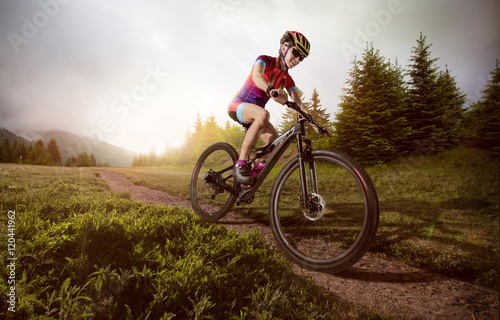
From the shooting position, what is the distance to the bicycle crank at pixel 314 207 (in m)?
2.63

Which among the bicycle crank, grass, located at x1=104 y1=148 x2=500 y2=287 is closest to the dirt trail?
grass, located at x1=104 y1=148 x2=500 y2=287

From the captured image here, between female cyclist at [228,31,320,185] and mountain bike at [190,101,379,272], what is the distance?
343mm

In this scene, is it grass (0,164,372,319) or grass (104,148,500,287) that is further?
grass (104,148,500,287)

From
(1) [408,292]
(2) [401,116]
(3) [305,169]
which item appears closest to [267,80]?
(3) [305,169]

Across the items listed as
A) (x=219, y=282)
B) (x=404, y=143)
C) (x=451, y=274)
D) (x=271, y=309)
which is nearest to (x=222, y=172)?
(x=219, y=282)

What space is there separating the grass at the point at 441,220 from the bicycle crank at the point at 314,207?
2614 mm

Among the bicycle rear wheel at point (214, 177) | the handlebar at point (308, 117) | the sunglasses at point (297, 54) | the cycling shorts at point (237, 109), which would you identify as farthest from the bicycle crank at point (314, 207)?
the sunglasses at point (297, 54)

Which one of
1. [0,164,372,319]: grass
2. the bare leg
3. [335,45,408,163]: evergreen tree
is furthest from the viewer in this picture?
[335,45,408,163]: evergreen tree

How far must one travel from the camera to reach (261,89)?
12.0 ft

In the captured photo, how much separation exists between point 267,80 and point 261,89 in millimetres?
207

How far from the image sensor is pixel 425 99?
1642 centimetres

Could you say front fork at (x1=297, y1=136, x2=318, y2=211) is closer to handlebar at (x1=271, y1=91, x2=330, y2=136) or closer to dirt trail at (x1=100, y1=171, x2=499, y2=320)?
handlebar at (x1=271, y1=91, x2=330, y2=136)

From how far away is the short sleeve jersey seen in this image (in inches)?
140

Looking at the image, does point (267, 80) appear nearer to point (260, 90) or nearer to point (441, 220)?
point (260, 90)
